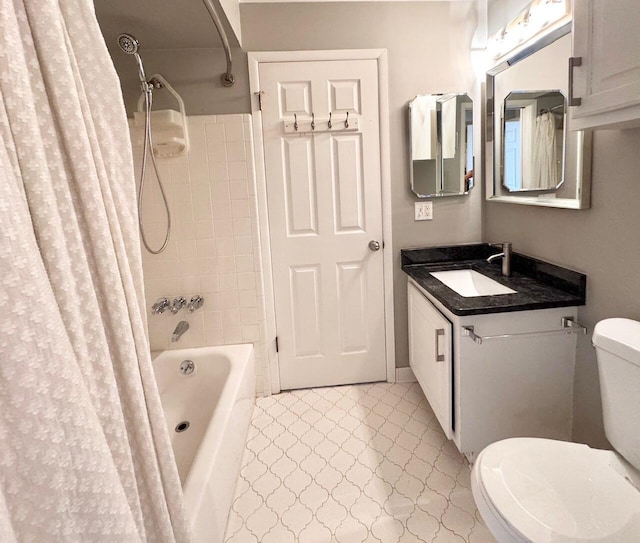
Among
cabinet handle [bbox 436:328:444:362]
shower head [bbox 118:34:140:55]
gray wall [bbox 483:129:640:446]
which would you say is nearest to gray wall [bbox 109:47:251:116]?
shower head [bbox 118:34:140:55]

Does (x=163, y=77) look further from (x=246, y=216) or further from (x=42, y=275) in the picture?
(x=42, y=275)

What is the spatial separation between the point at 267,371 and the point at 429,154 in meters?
1.67

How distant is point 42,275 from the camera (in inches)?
21.4

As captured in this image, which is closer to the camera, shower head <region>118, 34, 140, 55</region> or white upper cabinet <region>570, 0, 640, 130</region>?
white upper cabinet <region>570, 0, 640, 130</region>

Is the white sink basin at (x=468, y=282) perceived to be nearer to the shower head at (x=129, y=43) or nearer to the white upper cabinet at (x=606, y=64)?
the white upper cabinet at (x=606, y=64)

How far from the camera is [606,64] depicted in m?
1.17

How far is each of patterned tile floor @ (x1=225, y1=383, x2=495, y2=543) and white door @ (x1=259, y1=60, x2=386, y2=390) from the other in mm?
297

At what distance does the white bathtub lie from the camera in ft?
4.53

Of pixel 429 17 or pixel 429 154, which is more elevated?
pixel 429 17

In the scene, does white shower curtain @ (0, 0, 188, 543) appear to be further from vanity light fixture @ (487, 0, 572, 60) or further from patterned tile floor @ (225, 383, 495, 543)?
vanity light fixture @ (487, 0, 572, 60)

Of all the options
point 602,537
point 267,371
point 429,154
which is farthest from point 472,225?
point 602,537

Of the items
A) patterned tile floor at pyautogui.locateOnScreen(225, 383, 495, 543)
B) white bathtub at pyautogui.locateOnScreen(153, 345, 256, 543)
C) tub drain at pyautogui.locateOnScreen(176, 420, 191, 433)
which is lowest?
patterned tile floor at pyautogui.locateOnScreen(225, 383, 495, 543)

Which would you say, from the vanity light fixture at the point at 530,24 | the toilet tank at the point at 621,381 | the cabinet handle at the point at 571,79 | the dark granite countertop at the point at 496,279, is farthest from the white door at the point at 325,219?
the toilet tank at the point at 621,381

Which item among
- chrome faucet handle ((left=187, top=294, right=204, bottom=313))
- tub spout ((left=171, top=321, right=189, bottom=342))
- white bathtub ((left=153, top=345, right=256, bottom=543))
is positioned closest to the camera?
white bathtub ((left=153, top=345, right=256, bottom=543))
